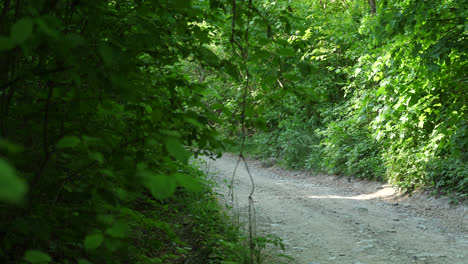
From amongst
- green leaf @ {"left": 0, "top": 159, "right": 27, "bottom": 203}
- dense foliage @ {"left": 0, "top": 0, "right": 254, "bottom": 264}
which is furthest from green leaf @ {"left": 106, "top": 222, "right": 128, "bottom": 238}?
green leaf @ {"left": 0, "top": 159, "right": 27, "bottom": 203}

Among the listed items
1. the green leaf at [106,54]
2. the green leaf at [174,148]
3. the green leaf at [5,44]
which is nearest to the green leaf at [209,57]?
the green leaf at [106,54]

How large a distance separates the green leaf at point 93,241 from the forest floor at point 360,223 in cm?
338

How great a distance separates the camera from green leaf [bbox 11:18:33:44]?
1000 mm

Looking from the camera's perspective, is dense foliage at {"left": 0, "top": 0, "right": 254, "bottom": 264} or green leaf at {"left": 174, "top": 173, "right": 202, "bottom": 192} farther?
dense foliage at {"left": 0, "top": 0, "right": 254, "bottom": 264}

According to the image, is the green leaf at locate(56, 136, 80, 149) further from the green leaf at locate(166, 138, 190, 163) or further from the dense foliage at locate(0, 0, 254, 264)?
the green leaf at locate(166, 138, 190, 163)

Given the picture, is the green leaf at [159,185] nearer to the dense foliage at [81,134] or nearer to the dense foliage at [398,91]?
the dense foliage at [81,134]

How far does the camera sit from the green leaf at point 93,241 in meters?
1.35

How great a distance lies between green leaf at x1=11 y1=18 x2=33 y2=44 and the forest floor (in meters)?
4.01

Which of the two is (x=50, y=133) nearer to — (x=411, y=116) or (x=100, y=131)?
(x=100, y=131)

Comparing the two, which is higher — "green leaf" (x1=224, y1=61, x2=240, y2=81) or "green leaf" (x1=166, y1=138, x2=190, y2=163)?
"green leaf" (x1=224, y1=61, x2=240, y2=81)

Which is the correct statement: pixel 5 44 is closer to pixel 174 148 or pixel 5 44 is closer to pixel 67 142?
pixel 67 142

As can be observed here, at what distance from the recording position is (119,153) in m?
1.71

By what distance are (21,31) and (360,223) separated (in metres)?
6.15

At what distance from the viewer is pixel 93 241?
137cm
